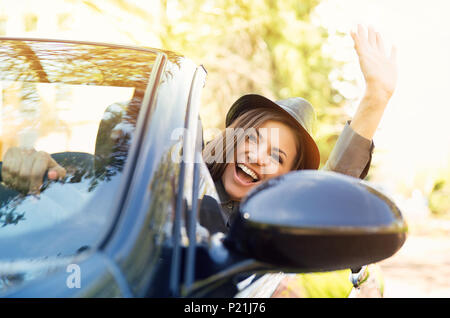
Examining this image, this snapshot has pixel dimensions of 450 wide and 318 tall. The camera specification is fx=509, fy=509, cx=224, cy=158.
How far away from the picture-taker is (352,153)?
2.33 metres

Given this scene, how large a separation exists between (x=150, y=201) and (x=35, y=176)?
38 cm

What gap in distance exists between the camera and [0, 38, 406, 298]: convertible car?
36.4 inches

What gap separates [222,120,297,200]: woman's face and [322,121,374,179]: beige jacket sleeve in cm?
21

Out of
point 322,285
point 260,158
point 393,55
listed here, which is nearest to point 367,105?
point 393,55

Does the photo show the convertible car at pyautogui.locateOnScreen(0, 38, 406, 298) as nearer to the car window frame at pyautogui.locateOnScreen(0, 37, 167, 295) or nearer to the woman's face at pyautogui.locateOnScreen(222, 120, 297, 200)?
the car window frame at pyautogui.locateOnScreen(0, 37, 167, 295)

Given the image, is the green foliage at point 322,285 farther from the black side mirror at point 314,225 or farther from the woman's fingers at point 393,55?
A: the woman's fingers at point 393,55

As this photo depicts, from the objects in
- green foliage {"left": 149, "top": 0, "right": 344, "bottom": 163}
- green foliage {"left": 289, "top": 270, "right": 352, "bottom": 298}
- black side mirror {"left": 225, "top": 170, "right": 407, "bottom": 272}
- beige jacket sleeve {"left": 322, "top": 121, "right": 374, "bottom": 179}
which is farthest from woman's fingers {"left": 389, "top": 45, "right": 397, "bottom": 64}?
green foliage {"left": 149, "top": 0, "right": 344, "bottom": 163}

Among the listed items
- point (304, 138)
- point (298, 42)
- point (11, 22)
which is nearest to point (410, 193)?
point (298, 42)

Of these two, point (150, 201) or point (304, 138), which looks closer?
point (150, 201)

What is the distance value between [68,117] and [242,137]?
109 centimetres
